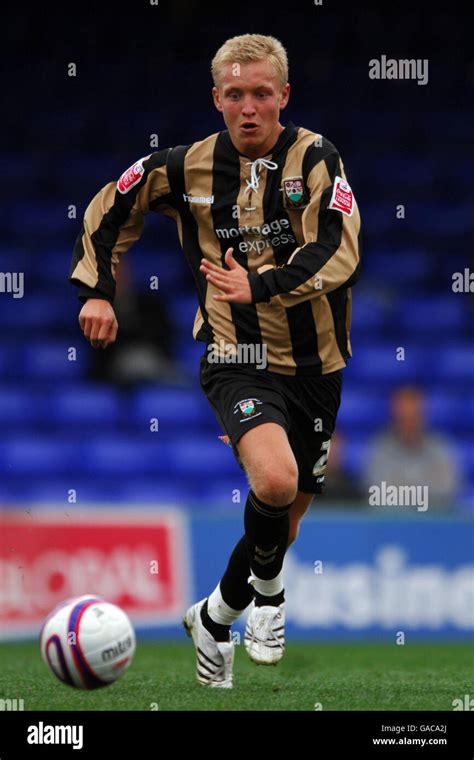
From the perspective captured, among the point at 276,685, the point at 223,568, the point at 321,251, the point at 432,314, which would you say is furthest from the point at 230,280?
the point at 432,314

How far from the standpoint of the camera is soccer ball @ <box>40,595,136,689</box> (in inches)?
196

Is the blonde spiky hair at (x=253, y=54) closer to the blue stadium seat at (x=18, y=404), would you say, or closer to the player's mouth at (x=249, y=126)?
the player's mouth at (x=249, y=126)

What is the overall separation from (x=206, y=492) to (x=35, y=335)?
7.42ft

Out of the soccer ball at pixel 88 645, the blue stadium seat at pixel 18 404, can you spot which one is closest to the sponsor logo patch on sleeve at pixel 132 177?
the soccer ball at pixel 88 645

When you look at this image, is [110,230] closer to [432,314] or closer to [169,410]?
[169,410]

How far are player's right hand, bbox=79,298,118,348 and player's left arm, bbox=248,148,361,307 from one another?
0.65 m

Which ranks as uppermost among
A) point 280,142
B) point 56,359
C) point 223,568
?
point 280,142

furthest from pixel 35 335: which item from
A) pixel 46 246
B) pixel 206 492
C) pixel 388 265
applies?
pixel 388 265

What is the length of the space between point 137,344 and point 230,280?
633 centimetres

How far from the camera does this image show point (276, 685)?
587cm

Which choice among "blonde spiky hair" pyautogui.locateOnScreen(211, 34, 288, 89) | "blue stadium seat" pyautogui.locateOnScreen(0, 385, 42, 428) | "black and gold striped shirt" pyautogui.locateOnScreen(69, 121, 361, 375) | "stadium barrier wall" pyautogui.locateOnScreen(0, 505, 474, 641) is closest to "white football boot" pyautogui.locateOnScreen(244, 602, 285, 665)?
"black and gold striped shirt" pyautogui.locateOnScreen(69, 121, 361, 375)

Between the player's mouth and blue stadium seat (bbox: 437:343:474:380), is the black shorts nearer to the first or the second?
the player's mouth

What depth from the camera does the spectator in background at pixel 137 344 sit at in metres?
11.3
